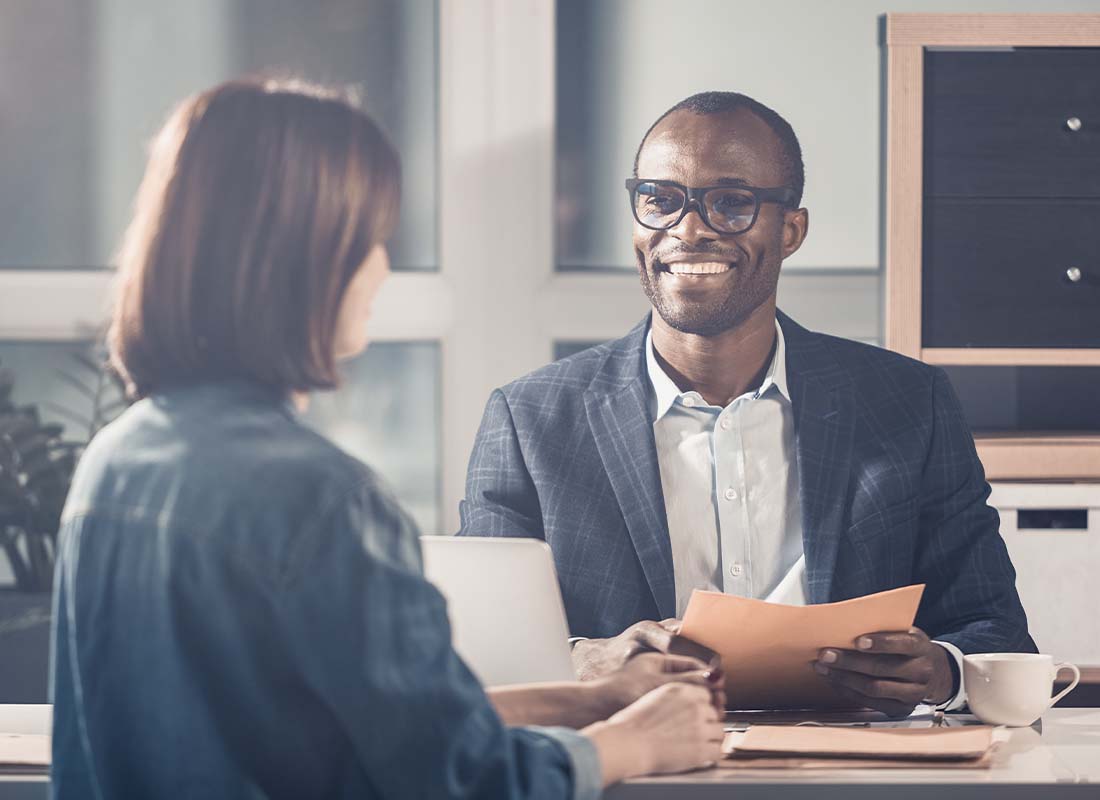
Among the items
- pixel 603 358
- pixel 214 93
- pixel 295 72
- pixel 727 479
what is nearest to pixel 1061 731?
pixel 727 479

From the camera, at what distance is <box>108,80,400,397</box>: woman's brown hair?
1068 millimetres

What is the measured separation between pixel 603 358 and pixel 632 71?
1176mm

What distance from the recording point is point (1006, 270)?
2.57 meters

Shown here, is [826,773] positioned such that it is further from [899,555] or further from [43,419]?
[43,419]

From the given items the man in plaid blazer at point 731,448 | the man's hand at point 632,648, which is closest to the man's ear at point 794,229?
the man in plaid blazer at point 731,448

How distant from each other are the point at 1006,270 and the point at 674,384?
2.71 feet

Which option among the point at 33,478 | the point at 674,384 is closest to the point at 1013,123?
the point at 674,384

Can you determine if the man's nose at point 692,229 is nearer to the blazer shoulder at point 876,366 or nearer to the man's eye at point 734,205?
the man's eye at point 734,205

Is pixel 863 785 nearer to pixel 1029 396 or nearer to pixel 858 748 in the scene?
pixel 858 748

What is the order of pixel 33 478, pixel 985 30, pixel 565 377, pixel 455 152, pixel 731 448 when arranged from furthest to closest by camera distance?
pixel 455 152 → pixel 33 478 → pixel 985 30 → pixel 565 377 → pixel 731 448

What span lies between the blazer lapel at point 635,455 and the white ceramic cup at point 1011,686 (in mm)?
521

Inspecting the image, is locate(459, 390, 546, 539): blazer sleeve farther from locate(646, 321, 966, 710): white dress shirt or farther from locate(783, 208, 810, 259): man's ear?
locate(783, 208, 810, 259): man's ear

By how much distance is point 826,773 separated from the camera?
4.26 ft

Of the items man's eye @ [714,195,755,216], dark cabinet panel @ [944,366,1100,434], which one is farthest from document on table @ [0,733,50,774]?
dark cabinet panel @ [944,366,1100,434]
